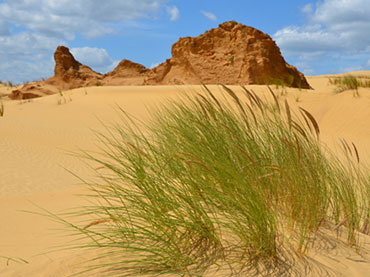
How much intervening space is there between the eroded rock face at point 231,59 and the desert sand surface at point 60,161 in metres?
1.91

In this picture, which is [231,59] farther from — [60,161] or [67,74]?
[67,74]

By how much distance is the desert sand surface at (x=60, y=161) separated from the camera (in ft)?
6.09

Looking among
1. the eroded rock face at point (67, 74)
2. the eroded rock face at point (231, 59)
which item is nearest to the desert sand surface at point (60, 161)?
the eroded rock face at point (231, 59)

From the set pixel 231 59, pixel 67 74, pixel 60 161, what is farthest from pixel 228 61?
pixel 67 74

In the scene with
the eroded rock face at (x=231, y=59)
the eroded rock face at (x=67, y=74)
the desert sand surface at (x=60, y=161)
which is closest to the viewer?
the desert sand surface at (x=60, y=161)

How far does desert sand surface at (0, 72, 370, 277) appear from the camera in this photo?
1855mm

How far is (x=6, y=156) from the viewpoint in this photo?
6.03 m

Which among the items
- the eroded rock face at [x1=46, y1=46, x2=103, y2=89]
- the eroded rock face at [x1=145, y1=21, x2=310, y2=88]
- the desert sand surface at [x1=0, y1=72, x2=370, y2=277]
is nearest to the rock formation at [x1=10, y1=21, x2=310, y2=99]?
the eroded rock face at [x1=145, y1=21, x2=310, y2=88]

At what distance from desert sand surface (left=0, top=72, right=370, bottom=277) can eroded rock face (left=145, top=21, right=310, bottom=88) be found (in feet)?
6.27

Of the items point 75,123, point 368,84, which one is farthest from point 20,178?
point 368,84

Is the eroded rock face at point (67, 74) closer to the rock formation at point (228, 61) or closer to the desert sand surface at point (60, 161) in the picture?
the desert sand surface at point (60, 161)

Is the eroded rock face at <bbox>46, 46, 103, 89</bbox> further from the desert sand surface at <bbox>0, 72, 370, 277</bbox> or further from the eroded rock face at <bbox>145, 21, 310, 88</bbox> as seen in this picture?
the eroded rock face at <bbox>145, 21, 310, 88</bbox>

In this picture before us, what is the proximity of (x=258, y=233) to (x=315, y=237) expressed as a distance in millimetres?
487

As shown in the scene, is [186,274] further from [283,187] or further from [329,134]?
[329,134]
